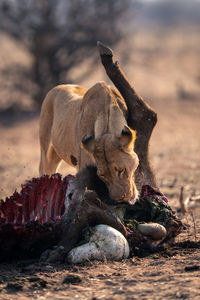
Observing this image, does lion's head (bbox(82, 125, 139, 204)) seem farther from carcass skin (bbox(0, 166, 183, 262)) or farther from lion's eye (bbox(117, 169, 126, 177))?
carcass skin (bbox(0, 166, 183, 262))

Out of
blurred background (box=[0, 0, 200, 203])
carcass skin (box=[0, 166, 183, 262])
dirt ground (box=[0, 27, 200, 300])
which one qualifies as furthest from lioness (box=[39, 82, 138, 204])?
→ blurred background (box=[0, 0, 200, 203])

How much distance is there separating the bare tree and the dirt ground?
2.17 m

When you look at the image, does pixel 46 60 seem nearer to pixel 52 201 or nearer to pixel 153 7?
pixel 52 201

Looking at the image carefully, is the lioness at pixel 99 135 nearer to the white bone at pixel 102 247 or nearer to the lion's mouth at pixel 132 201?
the lion's mouth at pixel 132 201

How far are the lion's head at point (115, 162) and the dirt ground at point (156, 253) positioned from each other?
2.13 ft

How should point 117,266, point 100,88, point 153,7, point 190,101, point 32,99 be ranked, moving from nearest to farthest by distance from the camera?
point 117,266 → point 100,88 → point 32,99 → point 190,101 → point 153,7

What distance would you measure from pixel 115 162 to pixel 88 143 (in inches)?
12.4

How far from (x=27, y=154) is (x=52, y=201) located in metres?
9.23

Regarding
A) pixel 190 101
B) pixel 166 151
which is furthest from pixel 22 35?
pixel 166 151

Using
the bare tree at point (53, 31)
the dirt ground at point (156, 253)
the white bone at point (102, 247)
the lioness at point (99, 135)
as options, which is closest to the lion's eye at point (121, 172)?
the lioness at point (99, 135)

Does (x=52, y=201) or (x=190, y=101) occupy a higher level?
(x=190, y=101)

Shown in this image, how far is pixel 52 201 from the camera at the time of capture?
5.12 metres

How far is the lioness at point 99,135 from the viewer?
5.23 metres

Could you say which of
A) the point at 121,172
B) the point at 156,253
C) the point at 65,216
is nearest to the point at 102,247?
the point at 65,216
